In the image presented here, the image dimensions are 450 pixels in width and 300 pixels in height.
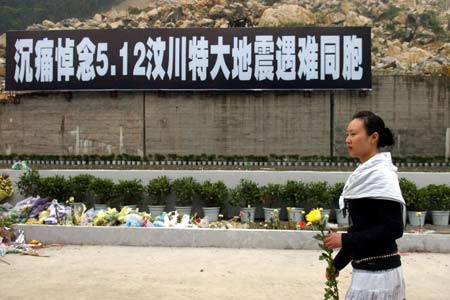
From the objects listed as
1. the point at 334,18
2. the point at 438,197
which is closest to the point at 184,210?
the point at 438,197

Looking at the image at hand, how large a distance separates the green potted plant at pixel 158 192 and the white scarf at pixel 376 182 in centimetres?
714

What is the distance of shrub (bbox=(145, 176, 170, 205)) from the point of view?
901cm

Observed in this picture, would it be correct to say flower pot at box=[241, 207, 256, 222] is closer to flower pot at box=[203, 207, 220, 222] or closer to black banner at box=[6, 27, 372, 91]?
flower pot at box=[203, 207, 220, 222]

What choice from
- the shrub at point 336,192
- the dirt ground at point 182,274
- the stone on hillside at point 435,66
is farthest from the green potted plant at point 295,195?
the stone on hillside at point 435,66

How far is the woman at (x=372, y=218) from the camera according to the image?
1.96 metres

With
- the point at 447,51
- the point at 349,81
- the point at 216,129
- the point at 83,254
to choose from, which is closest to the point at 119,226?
the point at 83,254

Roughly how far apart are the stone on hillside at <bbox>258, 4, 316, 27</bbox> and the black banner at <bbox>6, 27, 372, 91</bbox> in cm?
1032

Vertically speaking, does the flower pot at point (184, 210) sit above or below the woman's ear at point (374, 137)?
below

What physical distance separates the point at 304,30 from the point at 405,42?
13892 millimetres

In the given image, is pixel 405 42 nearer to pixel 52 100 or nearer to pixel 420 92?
pixel 420 92

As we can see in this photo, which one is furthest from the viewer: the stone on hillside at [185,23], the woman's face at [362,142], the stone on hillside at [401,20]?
the stone on hillside at [401,20]

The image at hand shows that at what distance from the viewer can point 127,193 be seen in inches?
356

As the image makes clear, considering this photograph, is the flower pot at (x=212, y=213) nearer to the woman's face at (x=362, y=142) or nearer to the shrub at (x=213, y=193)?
the shrub at (x=213, y=193)

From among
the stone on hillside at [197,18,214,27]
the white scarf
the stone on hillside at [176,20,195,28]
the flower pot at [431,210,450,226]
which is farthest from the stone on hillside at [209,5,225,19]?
the white scarf
